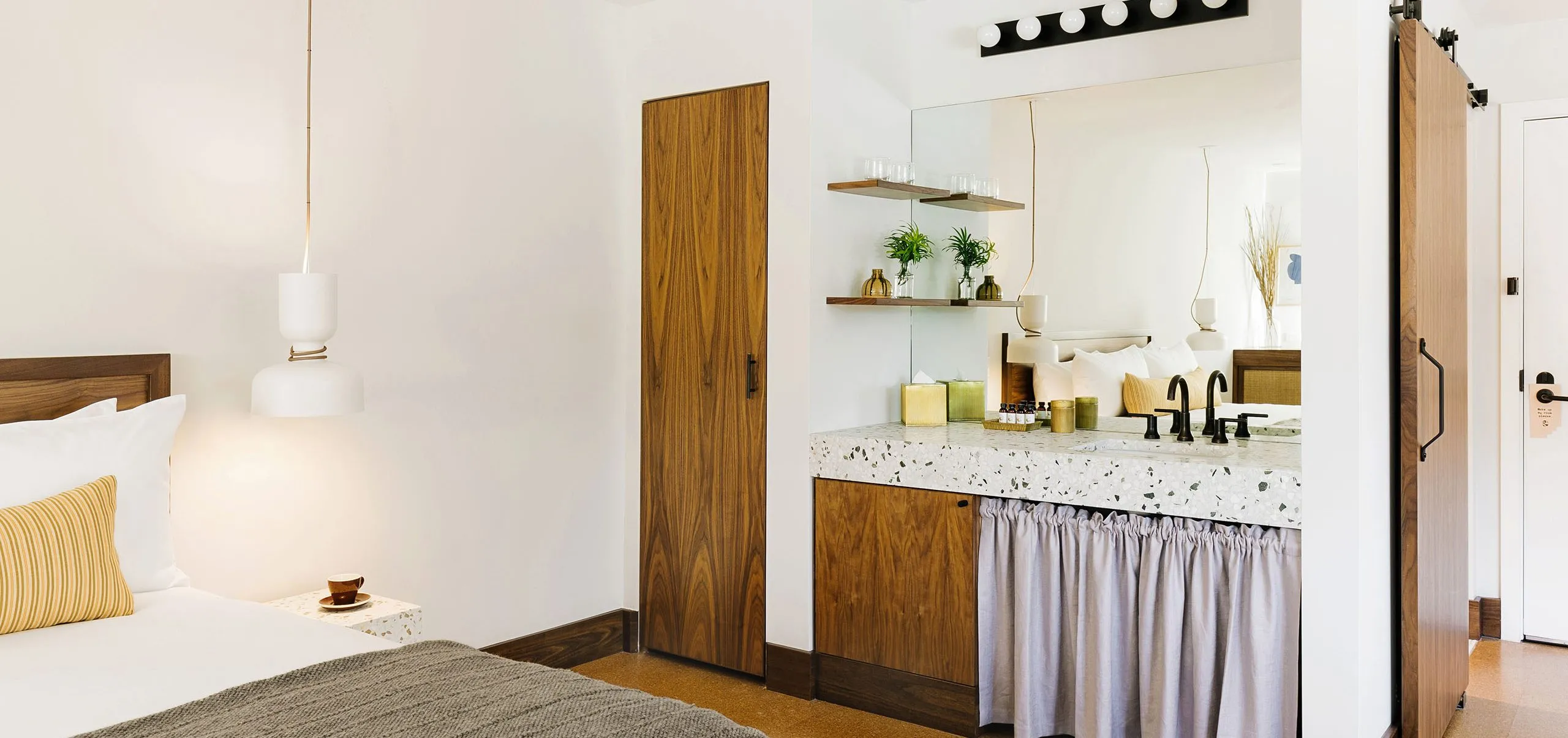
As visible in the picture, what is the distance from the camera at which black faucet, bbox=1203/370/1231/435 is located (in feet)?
10.9

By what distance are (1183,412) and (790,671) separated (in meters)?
1.56

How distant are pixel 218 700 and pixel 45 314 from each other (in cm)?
133

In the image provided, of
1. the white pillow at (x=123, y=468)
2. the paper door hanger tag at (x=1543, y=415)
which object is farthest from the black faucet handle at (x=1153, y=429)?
the white pillow at (x=123, y=468)

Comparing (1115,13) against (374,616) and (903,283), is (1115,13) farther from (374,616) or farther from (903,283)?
(374,616)

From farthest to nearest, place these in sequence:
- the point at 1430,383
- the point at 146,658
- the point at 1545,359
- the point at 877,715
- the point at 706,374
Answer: the point at 1545,359
the point at 706,374
the point at 877,715
the point at 1430,383
the point at 146,658

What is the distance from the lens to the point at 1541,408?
13.2 feet

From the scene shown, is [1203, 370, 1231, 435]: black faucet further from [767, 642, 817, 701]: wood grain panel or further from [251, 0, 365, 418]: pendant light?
[251, 0, 365, 418]: pendant light

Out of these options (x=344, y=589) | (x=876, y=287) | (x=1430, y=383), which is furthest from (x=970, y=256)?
(x=344, y=589)

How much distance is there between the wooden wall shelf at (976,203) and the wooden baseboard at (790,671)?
167cm

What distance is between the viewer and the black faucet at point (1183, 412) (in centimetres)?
324

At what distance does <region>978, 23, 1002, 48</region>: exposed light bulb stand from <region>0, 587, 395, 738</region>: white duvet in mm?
2800

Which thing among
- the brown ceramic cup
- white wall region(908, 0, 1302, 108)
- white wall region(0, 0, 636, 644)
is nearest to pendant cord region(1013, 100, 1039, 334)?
white wall region(908, 0, 1302, 108)

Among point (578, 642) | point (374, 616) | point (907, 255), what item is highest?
point (907, 255)

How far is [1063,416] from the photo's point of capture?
359 centimetres
